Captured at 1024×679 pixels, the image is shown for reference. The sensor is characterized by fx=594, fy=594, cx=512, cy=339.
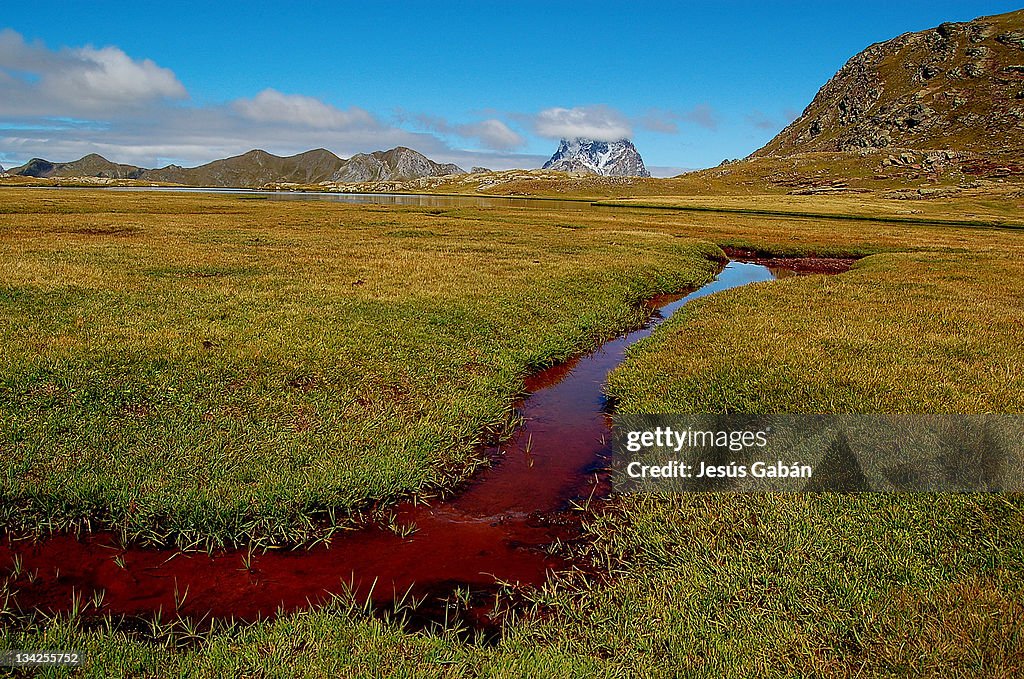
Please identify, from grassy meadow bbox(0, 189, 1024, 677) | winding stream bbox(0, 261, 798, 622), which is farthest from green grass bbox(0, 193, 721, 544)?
winding stream bbox(0, 261, 798, 622)

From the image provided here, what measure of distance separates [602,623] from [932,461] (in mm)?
5684

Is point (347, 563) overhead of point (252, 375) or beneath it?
beneath

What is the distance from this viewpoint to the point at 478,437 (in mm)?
10797

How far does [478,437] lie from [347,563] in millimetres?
3957

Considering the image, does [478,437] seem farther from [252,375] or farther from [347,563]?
[252,375]

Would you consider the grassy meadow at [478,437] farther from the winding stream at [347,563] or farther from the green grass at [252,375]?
the winding stream at [347,563]

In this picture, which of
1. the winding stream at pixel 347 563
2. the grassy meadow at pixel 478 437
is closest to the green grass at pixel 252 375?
the grassy meadow at pixel 478 437

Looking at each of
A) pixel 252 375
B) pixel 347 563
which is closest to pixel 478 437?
pixel 347 563

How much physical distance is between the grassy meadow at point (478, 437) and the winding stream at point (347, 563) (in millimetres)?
373

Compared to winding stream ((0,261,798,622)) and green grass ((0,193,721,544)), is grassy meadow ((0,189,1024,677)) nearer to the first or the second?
green grass ((0,193,721,544))

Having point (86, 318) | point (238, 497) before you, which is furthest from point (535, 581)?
point (86, 318)

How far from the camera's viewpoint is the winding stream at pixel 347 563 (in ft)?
21.0

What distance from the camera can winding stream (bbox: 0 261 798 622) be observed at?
6414 millimetres

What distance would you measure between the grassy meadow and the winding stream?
14.7 inches
